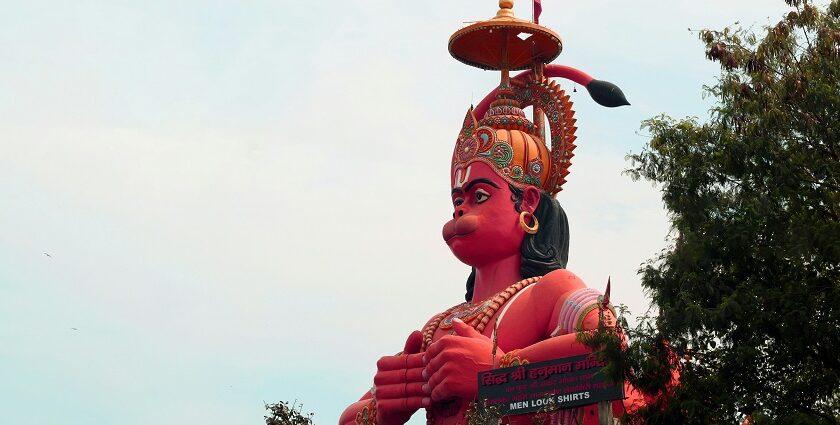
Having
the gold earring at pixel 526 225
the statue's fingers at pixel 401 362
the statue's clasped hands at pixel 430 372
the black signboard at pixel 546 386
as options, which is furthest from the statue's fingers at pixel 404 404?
the gold earring at pixel 526 225

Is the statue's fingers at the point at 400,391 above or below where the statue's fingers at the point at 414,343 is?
below

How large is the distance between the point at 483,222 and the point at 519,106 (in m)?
1.92

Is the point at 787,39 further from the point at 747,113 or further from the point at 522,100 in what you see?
the point at 522,100

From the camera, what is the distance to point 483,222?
1541 centimetres

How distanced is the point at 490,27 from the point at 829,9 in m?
5.50

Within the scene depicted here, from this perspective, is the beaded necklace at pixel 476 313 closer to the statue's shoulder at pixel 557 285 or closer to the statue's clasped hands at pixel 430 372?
the statue's clasped hands at pixel 430 372

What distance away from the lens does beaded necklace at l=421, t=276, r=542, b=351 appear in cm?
1477

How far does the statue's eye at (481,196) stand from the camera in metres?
15.6

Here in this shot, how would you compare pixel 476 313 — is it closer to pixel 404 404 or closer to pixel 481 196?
pixel 404 404

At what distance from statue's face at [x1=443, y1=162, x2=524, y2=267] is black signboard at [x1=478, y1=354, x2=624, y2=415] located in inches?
98.4

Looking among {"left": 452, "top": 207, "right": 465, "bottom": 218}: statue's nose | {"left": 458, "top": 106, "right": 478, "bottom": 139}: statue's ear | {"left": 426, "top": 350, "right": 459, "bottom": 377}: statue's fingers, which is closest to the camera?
{"left": 426, "top": 350, "right": 459, "bottom": 377}: statue's fingers

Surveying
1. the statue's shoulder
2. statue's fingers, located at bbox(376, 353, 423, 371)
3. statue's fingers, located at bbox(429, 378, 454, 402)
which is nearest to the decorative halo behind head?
the statue's shoulder

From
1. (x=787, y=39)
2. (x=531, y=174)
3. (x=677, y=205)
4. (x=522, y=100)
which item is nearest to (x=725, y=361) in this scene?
(x=677, y=205)

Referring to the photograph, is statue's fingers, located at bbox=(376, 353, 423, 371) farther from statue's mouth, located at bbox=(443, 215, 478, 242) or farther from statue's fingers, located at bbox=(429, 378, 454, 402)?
statue's mouth, located at bbox=(443, 215, 478, 242)
